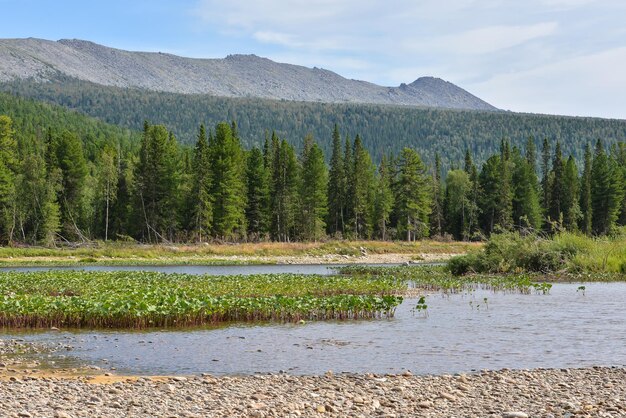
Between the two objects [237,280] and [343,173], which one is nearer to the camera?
[237,280]

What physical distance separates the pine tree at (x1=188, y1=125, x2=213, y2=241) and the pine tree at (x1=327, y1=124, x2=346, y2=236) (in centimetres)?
2038

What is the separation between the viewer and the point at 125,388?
1325 centimetres

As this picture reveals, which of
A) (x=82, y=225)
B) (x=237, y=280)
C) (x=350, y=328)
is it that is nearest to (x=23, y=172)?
(x=82, y=225)

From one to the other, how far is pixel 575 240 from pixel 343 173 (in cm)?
5623

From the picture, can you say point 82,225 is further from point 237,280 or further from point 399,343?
point 399,343

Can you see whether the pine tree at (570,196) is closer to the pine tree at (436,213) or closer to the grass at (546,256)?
the pine tree at (436,213)

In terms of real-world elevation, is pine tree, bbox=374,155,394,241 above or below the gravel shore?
above

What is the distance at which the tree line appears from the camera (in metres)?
81.3

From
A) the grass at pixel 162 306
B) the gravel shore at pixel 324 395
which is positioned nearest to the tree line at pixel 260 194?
the grass at pixel 162 306

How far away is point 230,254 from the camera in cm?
6931

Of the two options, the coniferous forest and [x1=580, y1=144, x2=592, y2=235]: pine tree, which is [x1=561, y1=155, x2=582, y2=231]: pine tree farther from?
[x1=580, y1=144, x2=592, y2=235]: pine tree

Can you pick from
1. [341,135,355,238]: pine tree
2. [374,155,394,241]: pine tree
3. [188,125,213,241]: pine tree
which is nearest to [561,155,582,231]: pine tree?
[374,155,394,241]: pine tree

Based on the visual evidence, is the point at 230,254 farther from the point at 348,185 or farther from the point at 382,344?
the point at 382,344

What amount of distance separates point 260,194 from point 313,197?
675 cm
